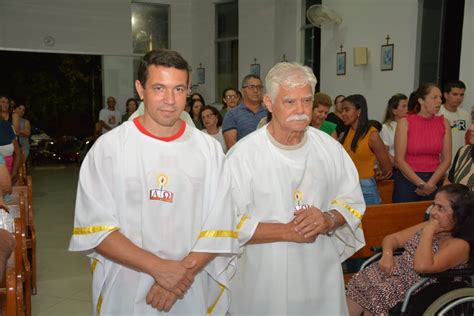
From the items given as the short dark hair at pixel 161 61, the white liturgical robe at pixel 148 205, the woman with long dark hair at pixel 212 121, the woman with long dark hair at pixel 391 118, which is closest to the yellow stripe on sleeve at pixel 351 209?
the white liturgical robe at pixel 148 205

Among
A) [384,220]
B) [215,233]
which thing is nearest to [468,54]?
[384,220]

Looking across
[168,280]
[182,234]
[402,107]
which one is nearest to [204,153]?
[182,234]

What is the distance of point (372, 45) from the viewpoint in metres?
7.98

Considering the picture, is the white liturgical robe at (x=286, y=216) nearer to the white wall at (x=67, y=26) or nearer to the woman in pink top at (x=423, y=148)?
the woman in pink top at (x=423, y=148)

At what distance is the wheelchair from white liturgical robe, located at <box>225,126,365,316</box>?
1.71ft

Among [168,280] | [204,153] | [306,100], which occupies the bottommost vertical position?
[168,280]

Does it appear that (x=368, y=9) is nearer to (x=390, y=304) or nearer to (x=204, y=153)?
(x=390, y=304)

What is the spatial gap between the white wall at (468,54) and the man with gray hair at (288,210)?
497cm

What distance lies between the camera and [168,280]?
5.55 ft

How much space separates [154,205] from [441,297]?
1.54 m

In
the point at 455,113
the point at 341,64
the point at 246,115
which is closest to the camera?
the point at 246,115

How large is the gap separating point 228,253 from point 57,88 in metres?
13.8

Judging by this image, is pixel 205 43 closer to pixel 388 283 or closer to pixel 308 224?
pixel 388 283

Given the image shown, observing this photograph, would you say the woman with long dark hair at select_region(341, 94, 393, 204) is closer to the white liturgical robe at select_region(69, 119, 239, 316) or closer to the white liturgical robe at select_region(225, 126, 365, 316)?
the white liturgical robe at select_region(225, 126, 365, 316)
